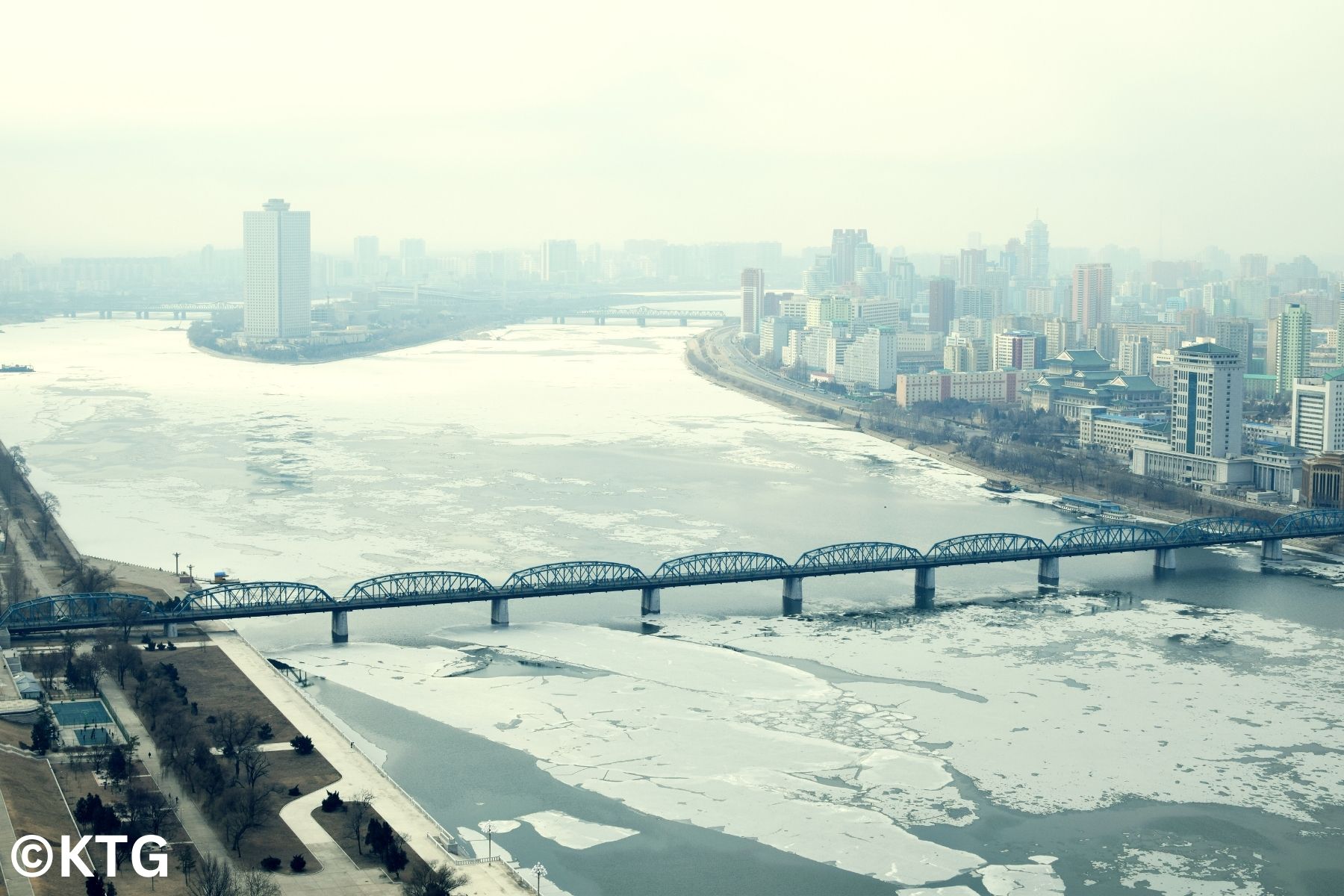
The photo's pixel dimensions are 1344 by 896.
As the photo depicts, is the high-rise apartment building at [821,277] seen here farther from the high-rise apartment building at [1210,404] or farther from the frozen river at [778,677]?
the frozen river at [778,677]

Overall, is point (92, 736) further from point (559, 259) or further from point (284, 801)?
point (559, 259)

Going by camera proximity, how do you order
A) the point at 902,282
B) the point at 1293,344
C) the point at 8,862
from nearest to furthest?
the point at 8,862 → the point at 1293,344 → the point at 902,282

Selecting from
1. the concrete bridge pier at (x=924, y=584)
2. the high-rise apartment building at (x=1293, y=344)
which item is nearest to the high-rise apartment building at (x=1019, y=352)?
the high-rise apartment building at (x=1293, y=344)

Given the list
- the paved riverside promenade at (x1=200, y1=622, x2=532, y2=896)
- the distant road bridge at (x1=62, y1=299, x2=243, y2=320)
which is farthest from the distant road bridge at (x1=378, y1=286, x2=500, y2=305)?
the paved riverside promenade at (x1=200, y1=622, x2=532, y2=896)

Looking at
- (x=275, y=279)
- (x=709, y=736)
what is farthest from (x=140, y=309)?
(x=709, y=736)

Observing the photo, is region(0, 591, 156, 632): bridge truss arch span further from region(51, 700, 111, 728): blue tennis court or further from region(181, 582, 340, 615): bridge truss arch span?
region(51, 700, 111, 728): blue tennis court

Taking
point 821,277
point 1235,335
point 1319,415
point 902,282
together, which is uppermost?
point 821,277
